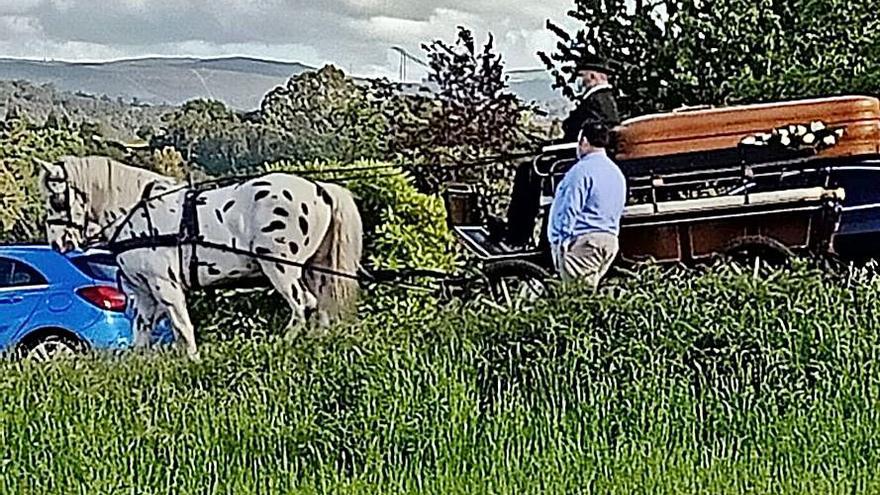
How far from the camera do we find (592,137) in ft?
32.0

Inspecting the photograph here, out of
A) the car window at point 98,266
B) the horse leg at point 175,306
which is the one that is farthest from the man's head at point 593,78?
the car window at point 98,266

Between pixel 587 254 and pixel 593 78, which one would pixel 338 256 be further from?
pixel 593 78

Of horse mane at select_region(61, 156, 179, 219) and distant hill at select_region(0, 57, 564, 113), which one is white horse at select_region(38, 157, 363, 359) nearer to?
horse mane at select_region(61, 156, 179, 219)

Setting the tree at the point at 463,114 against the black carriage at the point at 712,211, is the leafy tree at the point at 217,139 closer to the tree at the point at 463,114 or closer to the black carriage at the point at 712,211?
the tree at the point at 463,114

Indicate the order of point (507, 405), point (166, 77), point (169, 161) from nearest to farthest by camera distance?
1. point (507, 405)
2. point (169, 161)
3. point (166, 77)

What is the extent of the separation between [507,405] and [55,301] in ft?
21.9

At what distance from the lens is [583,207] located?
9.80m

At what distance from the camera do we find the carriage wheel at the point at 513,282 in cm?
891

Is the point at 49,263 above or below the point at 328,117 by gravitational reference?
below

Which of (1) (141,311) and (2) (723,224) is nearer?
(1) (141,311)

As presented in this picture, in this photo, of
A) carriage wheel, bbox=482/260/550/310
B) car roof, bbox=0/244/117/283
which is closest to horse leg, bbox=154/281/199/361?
carriage wheel, bbox=482/260/550/310

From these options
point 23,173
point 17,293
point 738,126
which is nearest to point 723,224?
point 738,126

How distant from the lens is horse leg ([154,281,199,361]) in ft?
35.1

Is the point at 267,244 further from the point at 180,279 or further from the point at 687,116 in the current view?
the point at 687,116
